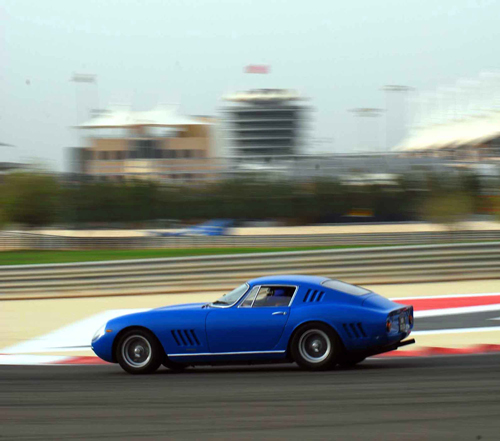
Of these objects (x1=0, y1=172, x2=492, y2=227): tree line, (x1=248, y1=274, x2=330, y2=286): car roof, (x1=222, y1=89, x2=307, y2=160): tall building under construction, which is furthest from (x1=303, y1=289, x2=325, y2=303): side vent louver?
(x1=222, y1=89, x2=307, y2=160): tall building under construction

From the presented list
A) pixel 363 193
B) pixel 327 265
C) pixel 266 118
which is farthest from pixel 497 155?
pixel 327 265

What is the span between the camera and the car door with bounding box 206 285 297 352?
6.87m

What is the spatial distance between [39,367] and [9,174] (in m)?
48.9

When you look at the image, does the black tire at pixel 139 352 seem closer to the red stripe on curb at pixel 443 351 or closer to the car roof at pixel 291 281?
the car roof at pixel 291 281

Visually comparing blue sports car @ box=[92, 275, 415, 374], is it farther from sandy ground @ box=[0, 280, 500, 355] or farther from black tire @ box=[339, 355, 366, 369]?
sandy ground @ box=[0, 280, 500, 355]

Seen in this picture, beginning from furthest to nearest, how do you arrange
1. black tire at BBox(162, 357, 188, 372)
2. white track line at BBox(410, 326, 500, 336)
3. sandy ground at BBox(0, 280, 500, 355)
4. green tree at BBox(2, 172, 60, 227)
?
green tree at BBox(2, 172, 60, 227), sandy ground at BBox(0, 280, 500, 355), white track line at BBox(410, 326, 500, 336), black tire at BBox(162, 357, 188, 372)

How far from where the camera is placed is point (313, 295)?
6941mm

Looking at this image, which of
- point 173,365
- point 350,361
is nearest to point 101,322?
point 173,365

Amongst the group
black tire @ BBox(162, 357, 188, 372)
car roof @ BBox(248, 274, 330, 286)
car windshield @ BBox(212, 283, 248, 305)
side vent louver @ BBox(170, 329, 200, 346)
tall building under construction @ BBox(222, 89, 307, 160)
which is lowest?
black tire @ BBox(162, 357, 188, 372)

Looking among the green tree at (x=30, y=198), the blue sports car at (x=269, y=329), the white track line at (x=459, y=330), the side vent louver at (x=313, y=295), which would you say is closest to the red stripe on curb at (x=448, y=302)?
the white track line at (x=459, y=330)

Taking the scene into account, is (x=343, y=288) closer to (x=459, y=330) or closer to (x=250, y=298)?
(x=250, y=298)

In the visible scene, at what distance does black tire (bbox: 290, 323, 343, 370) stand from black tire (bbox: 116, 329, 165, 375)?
1395 mm

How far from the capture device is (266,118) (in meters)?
148

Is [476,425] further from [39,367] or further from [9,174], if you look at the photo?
[9,174]
